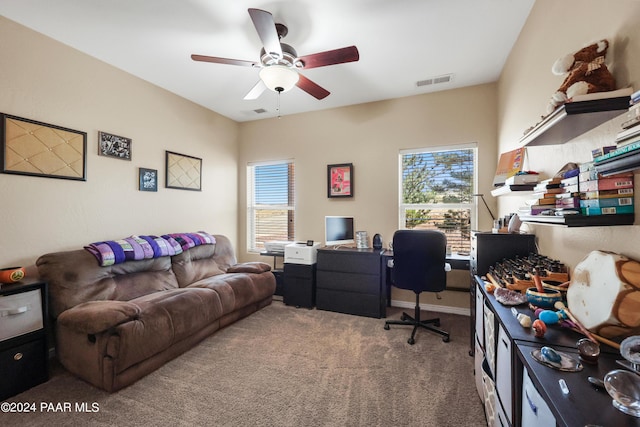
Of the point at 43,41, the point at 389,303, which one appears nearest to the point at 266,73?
the point at 43,41

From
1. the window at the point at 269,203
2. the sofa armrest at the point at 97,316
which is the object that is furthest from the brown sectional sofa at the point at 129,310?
the window at the point at 269,203

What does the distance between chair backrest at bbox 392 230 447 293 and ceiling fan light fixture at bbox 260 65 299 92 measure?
175cm

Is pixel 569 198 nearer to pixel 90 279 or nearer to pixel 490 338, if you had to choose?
pixel 490 338

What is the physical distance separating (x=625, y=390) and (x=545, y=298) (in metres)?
0.69

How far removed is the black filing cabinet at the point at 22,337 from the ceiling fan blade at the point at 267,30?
96.0 inches

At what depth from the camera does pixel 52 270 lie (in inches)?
87.6

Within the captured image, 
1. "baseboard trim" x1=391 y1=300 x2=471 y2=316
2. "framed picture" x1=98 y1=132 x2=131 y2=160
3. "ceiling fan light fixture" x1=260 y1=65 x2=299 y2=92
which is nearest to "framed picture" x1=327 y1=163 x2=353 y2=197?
"baseboard trim" x1=391 y1=300 x2=471 y2=316

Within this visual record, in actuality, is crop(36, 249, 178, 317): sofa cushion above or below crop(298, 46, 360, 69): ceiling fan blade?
below

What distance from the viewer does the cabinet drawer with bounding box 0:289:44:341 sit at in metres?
1.87

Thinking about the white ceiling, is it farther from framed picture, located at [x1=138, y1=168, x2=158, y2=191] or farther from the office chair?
the office chair

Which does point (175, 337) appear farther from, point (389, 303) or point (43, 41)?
point (43, 41)

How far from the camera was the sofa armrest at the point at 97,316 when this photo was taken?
1.89m

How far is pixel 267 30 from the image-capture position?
6.14 feet

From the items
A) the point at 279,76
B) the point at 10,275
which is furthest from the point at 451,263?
the point at 10,275
